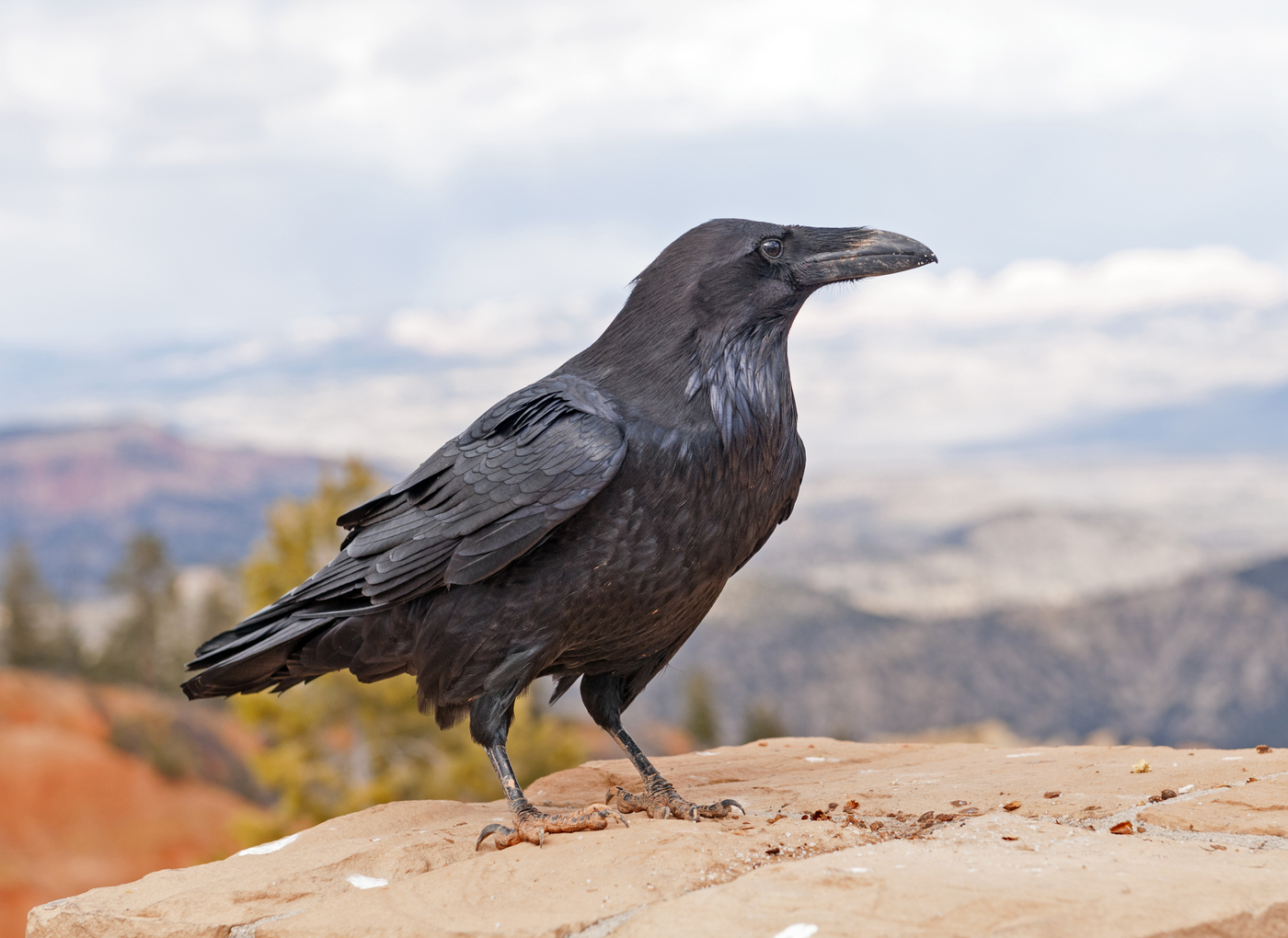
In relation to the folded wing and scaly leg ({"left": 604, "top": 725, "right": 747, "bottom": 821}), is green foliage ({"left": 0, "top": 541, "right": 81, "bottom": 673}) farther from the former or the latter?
scaly leg ({"left": 604, "top": 725, "right": 747, "bottom": 821})

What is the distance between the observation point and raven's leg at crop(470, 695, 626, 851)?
4.43 metres

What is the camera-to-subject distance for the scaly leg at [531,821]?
441 cm

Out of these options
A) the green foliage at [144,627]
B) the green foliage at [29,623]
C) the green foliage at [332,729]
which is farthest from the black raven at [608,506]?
the green foliage at [144,627]

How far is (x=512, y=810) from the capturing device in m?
4.62

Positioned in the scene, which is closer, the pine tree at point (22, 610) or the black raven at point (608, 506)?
the black raven at point (608, 506)

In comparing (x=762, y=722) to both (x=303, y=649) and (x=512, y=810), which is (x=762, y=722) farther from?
(x=512, y=810)

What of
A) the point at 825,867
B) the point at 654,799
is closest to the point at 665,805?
the point at 654,799

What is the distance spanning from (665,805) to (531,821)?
0.73m

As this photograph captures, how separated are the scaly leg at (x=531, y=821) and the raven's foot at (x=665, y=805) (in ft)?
1.23

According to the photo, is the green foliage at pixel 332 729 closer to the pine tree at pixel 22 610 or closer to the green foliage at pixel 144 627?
the pine tree at pixel 22 610

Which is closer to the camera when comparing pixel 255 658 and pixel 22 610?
pixel 255 658

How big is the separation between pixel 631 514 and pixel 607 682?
1278mm

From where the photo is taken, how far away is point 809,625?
92.2 meters

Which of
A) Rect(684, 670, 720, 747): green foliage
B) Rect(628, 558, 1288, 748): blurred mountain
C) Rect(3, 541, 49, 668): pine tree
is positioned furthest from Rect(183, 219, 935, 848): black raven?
Rect(628, 558, 1288, 748): blurred mountain
